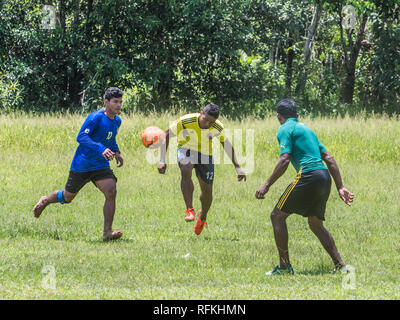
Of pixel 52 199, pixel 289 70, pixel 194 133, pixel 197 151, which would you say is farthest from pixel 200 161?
pixel 289 70

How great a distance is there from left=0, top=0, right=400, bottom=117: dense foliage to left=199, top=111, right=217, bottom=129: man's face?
13945 millimetres

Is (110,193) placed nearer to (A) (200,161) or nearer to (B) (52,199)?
(B) (52,199)

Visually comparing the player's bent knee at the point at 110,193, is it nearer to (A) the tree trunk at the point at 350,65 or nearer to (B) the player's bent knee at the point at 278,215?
→ (B) the player's bent knee at the point at 278,215

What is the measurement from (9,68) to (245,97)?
851 centimetres

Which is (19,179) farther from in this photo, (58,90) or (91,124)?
(58,90)

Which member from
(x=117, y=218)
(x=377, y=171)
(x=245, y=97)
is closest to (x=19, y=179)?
(x=117, y=218)

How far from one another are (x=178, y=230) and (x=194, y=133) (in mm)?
1704

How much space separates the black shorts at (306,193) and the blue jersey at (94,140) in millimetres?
2946

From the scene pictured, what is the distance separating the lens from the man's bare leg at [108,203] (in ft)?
32.3

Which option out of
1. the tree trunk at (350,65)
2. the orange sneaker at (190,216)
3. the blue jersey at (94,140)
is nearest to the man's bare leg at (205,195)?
the orange sneaker at (190,216)

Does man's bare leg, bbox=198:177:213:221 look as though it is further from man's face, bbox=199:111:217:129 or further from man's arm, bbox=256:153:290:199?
man's arm, bbox=256:153:290:199

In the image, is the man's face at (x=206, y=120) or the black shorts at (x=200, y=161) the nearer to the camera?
the man's face at (x=206, y=120)

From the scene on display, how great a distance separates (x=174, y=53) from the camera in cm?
2598

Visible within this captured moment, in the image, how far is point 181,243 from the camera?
1002cm
